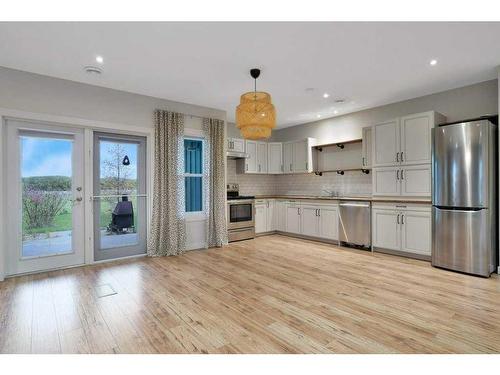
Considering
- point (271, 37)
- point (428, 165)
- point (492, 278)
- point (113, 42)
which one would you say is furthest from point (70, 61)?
point (492, 278)

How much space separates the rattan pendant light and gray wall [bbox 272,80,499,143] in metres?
3.12

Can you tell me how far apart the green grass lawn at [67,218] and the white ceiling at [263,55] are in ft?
5.83

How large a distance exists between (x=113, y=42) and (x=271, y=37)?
5.40 ft

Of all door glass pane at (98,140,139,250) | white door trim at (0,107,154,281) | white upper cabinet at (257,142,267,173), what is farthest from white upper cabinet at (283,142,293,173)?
door glass pane at (98,140,139,250)

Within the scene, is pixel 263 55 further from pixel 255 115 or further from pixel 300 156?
pixel 300 156

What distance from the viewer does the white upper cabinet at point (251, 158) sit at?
6.46 metres

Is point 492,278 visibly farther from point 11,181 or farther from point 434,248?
point 11,181

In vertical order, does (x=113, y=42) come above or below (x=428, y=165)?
above

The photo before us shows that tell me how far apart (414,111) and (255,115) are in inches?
131

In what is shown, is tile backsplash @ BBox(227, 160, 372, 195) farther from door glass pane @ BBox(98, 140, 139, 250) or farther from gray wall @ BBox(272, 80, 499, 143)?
door glass pane @ BBox(98, 140, 139, 250)

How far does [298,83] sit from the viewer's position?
4.07m

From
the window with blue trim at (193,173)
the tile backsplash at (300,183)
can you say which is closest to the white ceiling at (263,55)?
the window with blue trim at (193,173)

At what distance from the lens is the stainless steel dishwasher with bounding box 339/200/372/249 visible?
4.84m

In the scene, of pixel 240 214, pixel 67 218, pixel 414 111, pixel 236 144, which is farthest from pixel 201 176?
pixel 414 111
